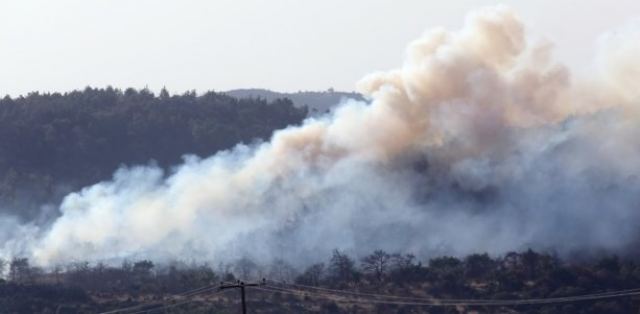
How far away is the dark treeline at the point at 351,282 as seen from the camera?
158 metres

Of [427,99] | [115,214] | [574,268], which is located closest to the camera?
[574,268]

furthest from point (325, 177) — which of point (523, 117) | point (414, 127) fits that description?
point (523, 117)

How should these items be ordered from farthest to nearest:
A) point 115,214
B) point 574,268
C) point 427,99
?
point 115,214
point 427,99
point 574,268

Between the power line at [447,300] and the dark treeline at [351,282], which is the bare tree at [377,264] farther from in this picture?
the power line at [447,300]

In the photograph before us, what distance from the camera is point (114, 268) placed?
583ft

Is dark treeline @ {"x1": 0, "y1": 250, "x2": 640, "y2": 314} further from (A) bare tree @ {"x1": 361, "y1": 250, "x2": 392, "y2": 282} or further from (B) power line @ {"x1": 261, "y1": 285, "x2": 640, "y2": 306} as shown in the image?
(B) power line @ {"x1": 261, "y1": 285, "x2": 640, "y2": 306}

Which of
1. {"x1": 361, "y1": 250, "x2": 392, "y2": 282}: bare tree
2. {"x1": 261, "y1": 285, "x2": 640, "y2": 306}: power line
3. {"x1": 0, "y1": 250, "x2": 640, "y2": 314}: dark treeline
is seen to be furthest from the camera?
{"x1": 361, "y1": 250, "x2": 392, "y2": 282}: bare tree

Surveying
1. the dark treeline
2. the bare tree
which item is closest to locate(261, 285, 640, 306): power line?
the dark treeline

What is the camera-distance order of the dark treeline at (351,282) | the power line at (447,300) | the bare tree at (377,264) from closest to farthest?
the power line at (447,300)
the dark treeline at (351,282)
the bare tree at (377,264)

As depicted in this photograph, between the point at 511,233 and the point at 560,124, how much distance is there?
47.3 feet

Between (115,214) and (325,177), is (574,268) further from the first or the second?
(115,214)

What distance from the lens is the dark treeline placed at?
15812cm

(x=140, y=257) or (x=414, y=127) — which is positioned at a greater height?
(x=414, y=127)

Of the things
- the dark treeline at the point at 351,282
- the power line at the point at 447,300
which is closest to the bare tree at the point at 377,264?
the dark treeline at the point at 351,282
